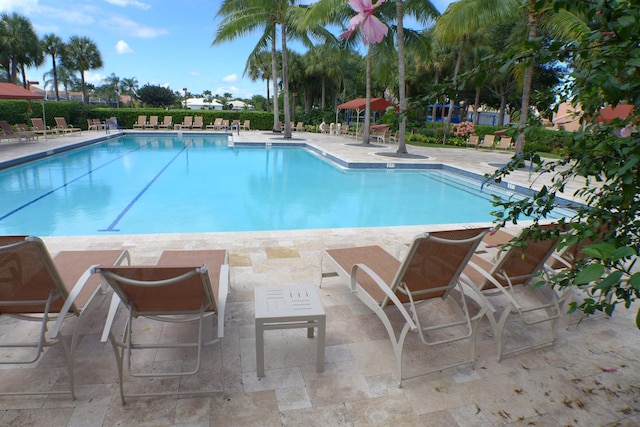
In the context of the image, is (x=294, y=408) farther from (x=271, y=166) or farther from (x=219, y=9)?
(x=219, y=9)

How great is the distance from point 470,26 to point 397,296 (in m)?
13.2

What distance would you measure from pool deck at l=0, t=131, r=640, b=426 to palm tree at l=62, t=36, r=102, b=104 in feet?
163

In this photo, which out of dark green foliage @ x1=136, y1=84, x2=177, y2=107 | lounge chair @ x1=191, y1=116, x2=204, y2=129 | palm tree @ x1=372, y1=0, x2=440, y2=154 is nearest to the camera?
palm tree @ x1=372, y1=0, x2=440, y2=154

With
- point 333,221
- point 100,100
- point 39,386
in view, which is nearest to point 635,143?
point 39,386

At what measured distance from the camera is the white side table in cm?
256

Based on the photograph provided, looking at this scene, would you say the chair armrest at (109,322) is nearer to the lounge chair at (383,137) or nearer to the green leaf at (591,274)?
the green leaf at (591,274)

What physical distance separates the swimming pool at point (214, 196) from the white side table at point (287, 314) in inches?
135

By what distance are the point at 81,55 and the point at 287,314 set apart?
52215 millimetres

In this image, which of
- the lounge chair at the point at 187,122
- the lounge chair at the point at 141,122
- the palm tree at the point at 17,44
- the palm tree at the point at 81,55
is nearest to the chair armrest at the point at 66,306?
the lounge chair at the point at 187,122

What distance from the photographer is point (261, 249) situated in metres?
4.90

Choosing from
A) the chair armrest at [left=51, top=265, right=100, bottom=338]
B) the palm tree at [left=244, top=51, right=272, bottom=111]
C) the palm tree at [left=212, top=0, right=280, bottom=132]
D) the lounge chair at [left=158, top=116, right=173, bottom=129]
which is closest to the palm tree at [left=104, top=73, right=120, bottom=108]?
the palm tree at [left=244, top=51, right=272, bottom=111]

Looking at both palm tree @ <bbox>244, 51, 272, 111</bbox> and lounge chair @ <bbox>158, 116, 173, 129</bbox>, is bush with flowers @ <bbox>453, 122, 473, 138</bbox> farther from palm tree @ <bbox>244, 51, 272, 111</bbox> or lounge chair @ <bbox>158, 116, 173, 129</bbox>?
palm tree @ <bbox>244, 51, 272, 111</bbox>

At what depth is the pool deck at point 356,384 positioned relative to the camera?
89.4 inches

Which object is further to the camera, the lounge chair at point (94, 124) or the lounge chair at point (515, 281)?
the lounge chair at point (94, 124)
